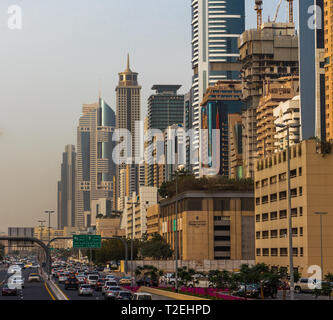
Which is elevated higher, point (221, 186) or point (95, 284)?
point (221, 186)

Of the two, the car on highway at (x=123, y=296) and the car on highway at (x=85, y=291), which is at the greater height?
the car on highway at (x=123, y=296)

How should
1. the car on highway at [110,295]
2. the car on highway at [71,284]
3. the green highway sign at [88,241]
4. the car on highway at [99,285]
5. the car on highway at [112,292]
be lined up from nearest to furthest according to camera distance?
the car on highway at [110,295]
the car on highway at [112,292]
the car on highway at [99,285]
the car on highway at [71,284]
the green highway sign at [88,241]

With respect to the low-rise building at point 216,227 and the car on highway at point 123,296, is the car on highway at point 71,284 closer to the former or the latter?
the car on highway at point 123,296

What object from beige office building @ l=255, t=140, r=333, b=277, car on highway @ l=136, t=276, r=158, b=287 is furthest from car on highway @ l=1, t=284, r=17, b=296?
beige office building @ l=255, t=140, r=333, b=277

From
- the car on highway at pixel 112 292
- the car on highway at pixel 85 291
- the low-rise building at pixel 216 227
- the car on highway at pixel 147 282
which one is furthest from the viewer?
the low-rise building at pixel 216 227

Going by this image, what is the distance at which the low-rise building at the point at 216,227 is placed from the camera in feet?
634

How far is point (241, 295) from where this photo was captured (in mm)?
76688

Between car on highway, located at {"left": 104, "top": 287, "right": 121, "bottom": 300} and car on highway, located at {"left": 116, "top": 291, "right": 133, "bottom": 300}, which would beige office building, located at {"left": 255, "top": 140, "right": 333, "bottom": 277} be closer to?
car on highway, located at {"left": 104, "top": 287, "right": 121, "bottom": 300}

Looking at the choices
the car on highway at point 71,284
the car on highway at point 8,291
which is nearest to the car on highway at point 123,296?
the car on highway at point 8,291

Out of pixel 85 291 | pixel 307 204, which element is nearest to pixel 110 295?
pixel 85 291

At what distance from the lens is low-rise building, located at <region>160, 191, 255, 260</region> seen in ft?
634
